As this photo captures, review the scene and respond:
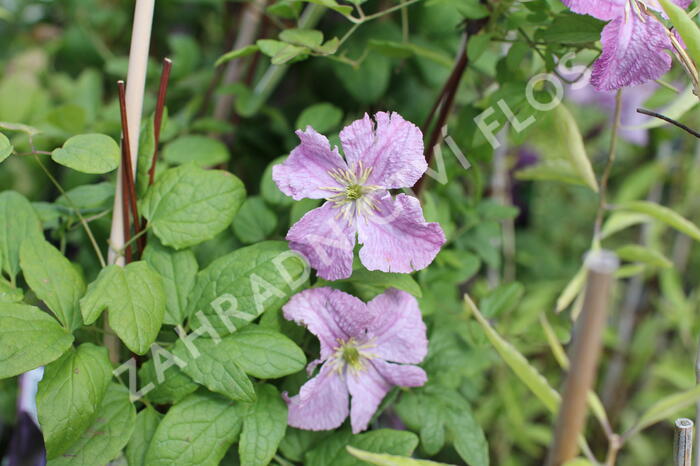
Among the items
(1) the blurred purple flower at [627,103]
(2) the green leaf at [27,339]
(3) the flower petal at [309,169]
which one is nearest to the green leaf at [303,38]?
(3) the flower petal at [309,169]

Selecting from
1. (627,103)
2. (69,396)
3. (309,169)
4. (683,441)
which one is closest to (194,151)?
(309,169)

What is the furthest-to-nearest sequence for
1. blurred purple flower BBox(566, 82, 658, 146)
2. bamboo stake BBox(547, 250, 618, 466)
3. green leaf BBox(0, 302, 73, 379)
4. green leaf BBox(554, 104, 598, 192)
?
blurred purple flower BBox(566, 82, 658, 146)
green leaf BBox(554, 104, 598, 192)
green leaf BBox(0, 302, 73, 379)
bamboo stake BBox(547, 250, 618, 466)

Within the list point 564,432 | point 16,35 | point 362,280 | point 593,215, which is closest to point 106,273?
point 362,280

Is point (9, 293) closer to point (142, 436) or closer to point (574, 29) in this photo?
point (142, 436)

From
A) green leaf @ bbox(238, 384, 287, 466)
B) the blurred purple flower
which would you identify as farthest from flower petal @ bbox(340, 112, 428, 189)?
the blurred purple flower

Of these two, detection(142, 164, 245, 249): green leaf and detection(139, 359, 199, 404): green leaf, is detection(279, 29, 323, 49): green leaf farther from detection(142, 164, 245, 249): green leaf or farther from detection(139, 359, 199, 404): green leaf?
detection(139, 359, 199, 404): green leaf
